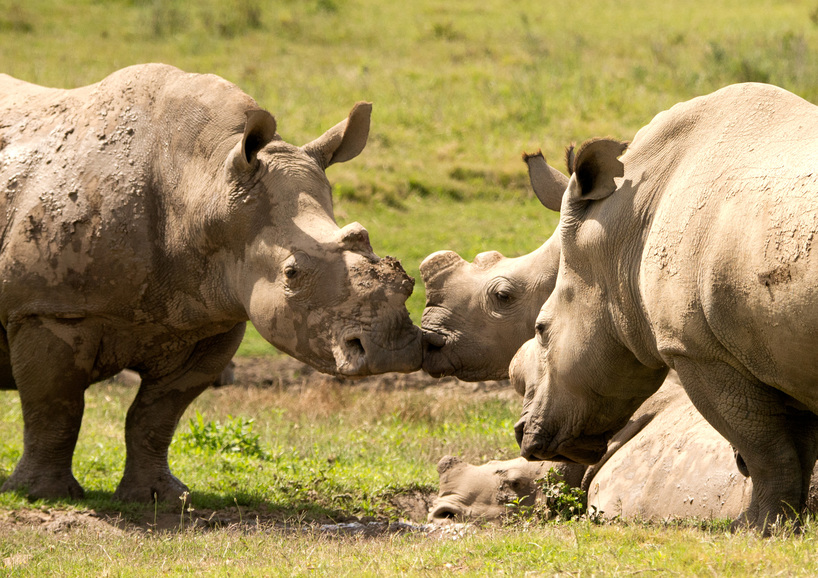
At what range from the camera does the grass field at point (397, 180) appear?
5160mm

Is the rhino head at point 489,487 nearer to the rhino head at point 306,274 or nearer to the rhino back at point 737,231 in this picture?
the rhino head at point 306,274

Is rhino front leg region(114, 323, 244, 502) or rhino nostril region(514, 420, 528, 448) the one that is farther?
rhino front leg region(114, 323, 244, 502)

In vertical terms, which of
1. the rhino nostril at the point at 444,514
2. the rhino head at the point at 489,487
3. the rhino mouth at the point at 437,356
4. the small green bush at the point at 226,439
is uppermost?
the rhino mouth at the point at 437,356

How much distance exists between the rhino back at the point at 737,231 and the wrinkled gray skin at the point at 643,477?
1097 mm

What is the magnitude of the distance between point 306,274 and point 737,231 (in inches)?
95.8

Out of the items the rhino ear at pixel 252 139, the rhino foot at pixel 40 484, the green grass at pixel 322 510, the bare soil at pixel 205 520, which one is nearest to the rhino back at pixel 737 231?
the green grass at pixel 322 510

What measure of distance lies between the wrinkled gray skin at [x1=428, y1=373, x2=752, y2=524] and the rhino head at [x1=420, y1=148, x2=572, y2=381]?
1.91ft

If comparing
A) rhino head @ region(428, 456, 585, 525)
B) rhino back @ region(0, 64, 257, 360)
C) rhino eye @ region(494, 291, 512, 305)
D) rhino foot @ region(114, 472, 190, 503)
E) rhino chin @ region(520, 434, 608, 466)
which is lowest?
rhino foot @ region(114, 472, 190, 503)

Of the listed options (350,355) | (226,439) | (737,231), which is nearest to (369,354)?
(350,355)

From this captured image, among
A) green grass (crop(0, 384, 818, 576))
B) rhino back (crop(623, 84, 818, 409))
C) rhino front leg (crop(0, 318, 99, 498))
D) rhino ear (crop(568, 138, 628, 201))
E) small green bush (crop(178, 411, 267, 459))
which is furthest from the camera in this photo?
small green bush (crop(178, 411, 267, 459))

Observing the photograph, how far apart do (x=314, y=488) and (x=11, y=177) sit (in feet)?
8.57

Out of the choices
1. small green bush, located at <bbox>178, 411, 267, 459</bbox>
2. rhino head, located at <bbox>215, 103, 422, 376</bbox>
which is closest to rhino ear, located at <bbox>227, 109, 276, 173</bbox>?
rhino head, located at <bbox>215, 103, 422, 376</bbox>

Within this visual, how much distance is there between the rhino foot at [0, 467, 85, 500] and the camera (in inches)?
275

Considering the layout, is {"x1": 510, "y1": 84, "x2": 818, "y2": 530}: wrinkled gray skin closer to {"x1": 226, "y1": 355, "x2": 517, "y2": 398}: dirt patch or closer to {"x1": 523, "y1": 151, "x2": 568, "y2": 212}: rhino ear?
{"x1": 523, "y1": 151, "x2": 568, "y2": 212}: rhino ear
